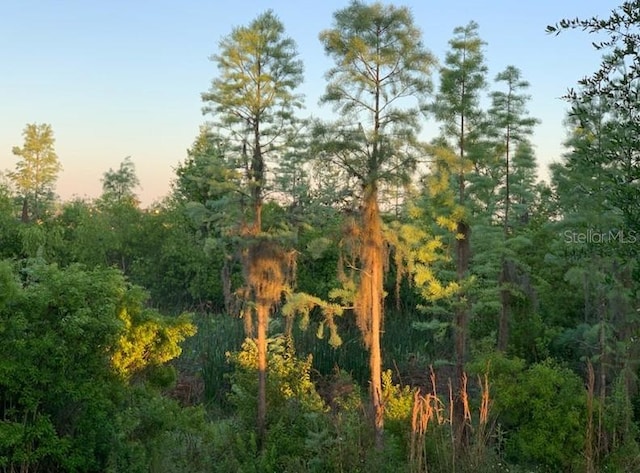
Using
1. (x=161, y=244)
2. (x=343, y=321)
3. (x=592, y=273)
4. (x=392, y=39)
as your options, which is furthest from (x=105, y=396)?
(x=161, y=244)

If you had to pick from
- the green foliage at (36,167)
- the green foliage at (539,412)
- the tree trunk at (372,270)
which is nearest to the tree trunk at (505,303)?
the green foliage at (539,412)

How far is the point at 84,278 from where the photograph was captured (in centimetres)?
884

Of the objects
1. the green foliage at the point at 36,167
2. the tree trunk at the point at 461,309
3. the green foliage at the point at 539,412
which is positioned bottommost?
the green foliage at the point at 539,412

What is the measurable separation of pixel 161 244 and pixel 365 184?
23.7 m

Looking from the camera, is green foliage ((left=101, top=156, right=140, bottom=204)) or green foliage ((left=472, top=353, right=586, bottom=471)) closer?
green foliage ((left=472, top=353, right=586, bottom=471))

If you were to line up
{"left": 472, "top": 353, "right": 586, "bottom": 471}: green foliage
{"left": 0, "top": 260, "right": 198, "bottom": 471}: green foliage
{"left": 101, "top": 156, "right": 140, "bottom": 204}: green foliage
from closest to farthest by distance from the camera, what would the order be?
{"left": 0, "top": 260, "right": 198, "bottom": 471}: green foliage
{"left": 472, "top": 353, "right": 586, "bottom": 471}: green foliage
{"left": 101, "top": 156, "right": 140, "bottom": 204}: green foliage

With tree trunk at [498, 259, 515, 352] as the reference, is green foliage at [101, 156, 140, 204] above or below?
above

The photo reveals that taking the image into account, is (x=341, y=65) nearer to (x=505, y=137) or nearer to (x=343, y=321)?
(x=505, y=137)

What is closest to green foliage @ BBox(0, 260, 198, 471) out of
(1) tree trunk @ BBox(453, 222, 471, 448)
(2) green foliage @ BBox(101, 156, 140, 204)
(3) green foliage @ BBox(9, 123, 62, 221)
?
(1) tree trunk @ BBox(453, 222, 471, 448)

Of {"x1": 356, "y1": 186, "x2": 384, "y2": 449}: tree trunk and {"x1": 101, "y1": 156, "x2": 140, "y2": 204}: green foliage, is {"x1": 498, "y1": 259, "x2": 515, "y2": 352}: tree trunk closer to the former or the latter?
{"x1": 356, "y1": 186, "x2": 384, "y2": 449}: tree trunk

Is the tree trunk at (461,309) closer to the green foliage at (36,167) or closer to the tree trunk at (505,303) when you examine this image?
the tree trunk at (505,303)

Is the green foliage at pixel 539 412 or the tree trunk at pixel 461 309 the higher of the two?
the tree trunk at pixel 461 309

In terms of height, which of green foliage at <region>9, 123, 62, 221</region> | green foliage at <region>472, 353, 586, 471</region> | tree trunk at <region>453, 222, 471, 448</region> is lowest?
green foliage at <region>472, 353, 586, 471</region>

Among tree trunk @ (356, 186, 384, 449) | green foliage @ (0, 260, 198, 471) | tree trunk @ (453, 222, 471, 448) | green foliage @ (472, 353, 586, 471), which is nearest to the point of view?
green foliage @ (0, 260, 198, 471)
